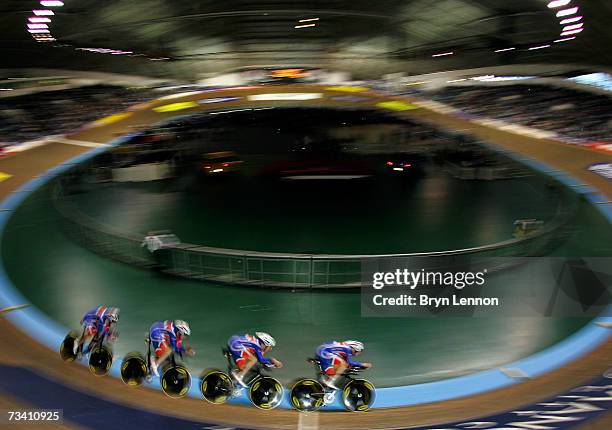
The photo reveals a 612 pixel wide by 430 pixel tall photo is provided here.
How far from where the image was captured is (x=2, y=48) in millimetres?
4453

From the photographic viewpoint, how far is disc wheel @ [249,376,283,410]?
283 centimetres

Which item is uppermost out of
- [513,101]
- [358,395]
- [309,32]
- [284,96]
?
[309,32]

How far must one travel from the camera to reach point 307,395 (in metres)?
2.83

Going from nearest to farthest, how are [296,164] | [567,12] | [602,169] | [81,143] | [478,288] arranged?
[567,12] < [478,288] < [296,164] < [81,143] < [602,169]

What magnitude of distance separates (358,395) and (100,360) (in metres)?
1.59

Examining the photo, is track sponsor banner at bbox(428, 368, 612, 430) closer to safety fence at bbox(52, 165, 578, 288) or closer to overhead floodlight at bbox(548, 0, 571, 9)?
safety fence at bbox(52, 165, 578, 288)

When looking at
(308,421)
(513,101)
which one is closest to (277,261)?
(308,421)

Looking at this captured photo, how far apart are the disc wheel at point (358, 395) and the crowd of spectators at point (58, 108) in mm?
2939

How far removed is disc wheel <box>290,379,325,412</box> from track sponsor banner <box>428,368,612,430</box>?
2.16ft

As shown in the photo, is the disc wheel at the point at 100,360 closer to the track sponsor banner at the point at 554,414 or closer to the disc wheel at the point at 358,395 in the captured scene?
the disc wheel at the point at 358,395

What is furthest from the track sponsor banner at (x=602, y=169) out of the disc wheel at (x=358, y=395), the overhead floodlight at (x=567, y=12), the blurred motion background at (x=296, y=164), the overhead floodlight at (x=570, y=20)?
the disc wheel at (x=358, y=395)

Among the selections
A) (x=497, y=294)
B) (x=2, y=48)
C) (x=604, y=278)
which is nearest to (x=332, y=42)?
(x=497, y=294)

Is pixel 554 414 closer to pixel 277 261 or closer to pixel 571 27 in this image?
pixel 571 27

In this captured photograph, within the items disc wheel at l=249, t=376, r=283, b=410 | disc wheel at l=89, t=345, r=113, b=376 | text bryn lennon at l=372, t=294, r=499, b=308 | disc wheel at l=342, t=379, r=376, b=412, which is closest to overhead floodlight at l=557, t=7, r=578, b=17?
text bryn lennon at l=372, t=294, r=499, b=308
